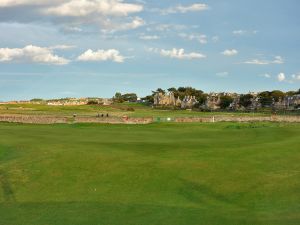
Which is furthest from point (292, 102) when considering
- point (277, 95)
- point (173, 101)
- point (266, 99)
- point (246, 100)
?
point (173, 101)

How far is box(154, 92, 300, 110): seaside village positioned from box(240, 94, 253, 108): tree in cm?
53

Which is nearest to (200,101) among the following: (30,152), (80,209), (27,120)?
(27,120)

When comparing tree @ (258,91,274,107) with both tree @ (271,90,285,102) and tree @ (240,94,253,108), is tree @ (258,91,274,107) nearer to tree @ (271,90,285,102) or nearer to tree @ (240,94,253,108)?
tree @ (271,90,285,102)

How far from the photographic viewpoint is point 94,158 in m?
25.4

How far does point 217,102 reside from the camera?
130 m

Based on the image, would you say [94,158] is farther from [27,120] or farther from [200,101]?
[200,101]

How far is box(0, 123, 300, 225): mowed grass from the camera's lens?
16250 mm

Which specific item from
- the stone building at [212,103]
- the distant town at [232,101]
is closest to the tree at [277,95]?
the distant town at [232,101]

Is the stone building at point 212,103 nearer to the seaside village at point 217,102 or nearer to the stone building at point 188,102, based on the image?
the seaside village at point 217,102

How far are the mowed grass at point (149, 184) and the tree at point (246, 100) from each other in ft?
318

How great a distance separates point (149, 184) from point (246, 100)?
109 meters

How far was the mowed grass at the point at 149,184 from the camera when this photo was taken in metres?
16.2

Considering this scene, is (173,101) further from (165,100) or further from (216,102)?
(216,102)

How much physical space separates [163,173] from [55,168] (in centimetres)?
511
